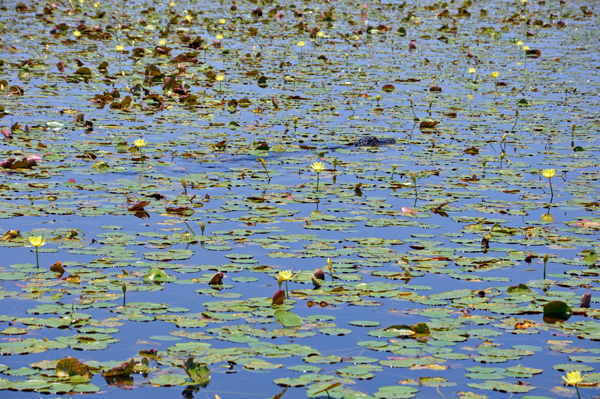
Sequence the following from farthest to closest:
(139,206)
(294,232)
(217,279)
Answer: (139,206) → (294,232) → (217,279)

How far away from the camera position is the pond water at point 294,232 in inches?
123

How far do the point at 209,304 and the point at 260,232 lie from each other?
1129 millimetres

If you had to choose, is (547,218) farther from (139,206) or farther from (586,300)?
(139,206)

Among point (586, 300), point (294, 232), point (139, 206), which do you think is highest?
point (139, 206)

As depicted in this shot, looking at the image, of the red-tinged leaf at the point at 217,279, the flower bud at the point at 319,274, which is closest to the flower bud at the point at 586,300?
the flower bud at the point at 319,274

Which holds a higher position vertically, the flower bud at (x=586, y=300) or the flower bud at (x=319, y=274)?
the flower bud at (x=319, y=274)

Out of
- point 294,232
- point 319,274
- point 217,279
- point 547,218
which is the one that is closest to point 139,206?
point 294,232

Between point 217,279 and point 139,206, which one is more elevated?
point 139,206

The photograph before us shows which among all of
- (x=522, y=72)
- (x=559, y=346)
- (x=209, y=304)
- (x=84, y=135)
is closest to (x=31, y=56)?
(x=84, y=135)

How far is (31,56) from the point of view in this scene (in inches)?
454

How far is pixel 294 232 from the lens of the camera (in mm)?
4781

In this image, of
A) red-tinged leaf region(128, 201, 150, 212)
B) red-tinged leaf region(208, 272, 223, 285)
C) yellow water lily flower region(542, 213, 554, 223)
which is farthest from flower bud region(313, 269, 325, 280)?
yellow water lily flower region(542, 213, 554, 223)

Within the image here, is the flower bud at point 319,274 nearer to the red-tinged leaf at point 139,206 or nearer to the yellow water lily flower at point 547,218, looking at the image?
the red-tinged leaf at point 139,206

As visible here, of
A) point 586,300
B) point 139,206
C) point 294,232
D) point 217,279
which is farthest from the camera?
point 139,206
